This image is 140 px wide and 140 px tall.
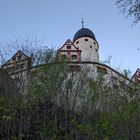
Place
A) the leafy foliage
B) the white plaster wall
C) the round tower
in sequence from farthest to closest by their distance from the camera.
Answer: the round tower, the white plaster wall, the leafy foliage

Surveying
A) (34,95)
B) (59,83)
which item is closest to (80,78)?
(59,83)

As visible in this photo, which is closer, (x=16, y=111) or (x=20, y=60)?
(x=16, y=111)

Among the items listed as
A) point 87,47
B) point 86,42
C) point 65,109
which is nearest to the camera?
point 65,109

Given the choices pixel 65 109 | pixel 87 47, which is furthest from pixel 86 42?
pixel 65 109

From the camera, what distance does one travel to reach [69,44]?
37.2 metres

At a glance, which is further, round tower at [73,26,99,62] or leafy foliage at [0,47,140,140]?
round tower at [73,26,99,62]

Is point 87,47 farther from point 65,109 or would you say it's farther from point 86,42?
point 65,109

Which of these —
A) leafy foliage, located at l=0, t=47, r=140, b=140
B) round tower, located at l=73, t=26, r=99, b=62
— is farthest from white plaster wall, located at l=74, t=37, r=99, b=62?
leafy foliage, located at l=0, t=47, r=140, b=140

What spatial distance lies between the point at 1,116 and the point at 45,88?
2210mm

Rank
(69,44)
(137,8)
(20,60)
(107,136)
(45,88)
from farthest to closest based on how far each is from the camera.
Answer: (69,44)
(20,60)
(45,88)
(107,136)
(137,8)

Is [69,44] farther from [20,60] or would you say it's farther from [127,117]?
[127,117]

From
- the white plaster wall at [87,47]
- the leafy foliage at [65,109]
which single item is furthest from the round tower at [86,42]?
the leafy foliage at [65,109]

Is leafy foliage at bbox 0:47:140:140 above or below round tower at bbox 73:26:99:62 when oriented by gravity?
below

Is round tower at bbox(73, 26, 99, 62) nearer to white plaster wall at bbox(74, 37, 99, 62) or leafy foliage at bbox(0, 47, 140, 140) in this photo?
white plaster wall at bbox(74, 37, 99, 62)
